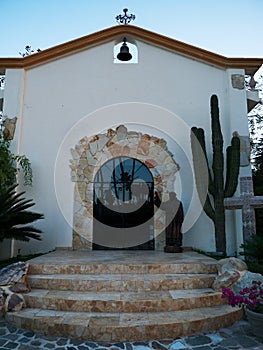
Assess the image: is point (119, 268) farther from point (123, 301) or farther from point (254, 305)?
point (254, 305)

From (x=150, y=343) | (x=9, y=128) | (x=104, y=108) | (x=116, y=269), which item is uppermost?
(x=104, y=108)

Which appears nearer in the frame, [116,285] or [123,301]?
[123,301]

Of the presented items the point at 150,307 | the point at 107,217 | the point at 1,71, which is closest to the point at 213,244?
the point at 107,217

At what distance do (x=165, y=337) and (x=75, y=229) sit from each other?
3.90 m

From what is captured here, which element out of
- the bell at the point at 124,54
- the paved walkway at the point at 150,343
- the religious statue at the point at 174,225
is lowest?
the paved walkway at the point at 150,343

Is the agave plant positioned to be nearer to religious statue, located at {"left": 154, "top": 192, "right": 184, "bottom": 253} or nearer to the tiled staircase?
the tiled staircase

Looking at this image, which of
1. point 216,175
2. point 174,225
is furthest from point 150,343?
point 216,175

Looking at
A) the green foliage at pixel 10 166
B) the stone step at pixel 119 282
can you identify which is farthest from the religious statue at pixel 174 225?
the green foliage at pixel 10 166

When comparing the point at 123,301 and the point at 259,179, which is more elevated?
the point at 259,179

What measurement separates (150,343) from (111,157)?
4.58 m

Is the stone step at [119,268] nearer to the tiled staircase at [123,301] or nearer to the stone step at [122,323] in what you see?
the tiled staircase at [123,301]

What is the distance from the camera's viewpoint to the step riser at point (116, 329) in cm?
300

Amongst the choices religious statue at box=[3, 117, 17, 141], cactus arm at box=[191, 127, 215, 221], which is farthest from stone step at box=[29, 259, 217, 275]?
religious statue at box=[3, 117, 17, 141]

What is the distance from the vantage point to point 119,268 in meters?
4.27
